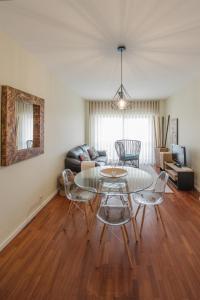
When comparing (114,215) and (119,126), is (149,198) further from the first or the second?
(119,126)

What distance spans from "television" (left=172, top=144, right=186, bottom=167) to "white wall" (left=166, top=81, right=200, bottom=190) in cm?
17

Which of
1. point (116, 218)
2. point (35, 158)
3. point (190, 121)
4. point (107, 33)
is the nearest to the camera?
point (116, 218)

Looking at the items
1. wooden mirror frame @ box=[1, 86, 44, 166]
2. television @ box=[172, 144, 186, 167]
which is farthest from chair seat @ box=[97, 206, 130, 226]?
television @ box=[172, 144, 186, 167]

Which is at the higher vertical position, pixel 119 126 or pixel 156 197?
pixel 119 126

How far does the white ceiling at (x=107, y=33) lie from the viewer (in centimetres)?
175

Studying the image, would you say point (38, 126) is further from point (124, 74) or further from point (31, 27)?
point (124, 74)

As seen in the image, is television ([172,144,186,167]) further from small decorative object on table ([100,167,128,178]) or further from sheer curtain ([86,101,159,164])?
small decorative object on table ([100,167,128,178])

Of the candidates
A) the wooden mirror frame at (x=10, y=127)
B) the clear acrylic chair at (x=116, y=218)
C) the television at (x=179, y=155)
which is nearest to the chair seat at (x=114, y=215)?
the clear acrylic chair at (x=116, y=218)

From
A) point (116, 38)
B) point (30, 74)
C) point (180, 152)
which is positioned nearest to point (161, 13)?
point (116, 38)

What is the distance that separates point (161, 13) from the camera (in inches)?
72.2

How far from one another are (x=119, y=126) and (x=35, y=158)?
4.75 meters

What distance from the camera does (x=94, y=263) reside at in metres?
1.96

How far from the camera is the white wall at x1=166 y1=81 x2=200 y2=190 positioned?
4102 mm

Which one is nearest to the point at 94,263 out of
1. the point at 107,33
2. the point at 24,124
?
the point at 24,124
